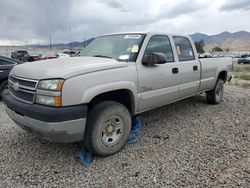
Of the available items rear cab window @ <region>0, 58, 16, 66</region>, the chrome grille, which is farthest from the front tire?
rear cab window @ <region>0, 58, 16, 66</region>

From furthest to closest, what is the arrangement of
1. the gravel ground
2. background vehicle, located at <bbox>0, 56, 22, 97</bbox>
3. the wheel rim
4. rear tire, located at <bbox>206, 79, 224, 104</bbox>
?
background vehicle, located at <bbox>0, 56, 22, 97</bbox>, rear tire, located at <bbox>206, 79, 224, 104</bbox>, the wheel rim, the gravel ground

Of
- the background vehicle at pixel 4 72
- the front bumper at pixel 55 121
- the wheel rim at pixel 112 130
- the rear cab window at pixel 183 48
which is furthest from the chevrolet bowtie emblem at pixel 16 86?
the background vehicle at pixel 4 72

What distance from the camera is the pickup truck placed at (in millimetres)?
2762

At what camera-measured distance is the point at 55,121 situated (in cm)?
271

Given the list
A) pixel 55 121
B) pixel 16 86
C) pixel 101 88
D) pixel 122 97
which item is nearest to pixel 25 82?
pixel 16 86

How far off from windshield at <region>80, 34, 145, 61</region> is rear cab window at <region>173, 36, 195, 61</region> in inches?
40.4

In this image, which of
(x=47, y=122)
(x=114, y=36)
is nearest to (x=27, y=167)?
(x=47, y=122)

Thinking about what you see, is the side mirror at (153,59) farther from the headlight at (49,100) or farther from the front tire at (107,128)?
the headlight at (49,100)

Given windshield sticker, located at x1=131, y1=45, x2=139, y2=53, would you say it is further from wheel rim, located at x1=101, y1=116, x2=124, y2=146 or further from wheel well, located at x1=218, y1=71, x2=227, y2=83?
wheel well, located at x1=218, y1=71, x2=227, y2=83

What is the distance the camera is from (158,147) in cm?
370

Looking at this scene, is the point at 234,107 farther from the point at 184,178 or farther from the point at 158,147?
the point at 184,178

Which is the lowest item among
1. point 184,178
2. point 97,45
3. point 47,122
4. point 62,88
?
point 184,178

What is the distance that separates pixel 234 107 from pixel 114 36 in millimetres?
3843

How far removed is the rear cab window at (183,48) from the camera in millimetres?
4664
